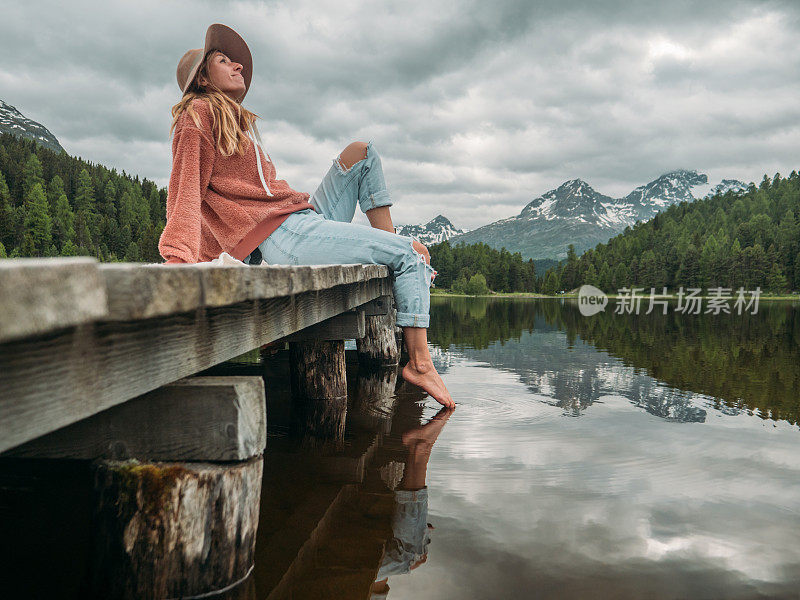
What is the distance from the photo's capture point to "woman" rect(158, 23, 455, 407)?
141 inches

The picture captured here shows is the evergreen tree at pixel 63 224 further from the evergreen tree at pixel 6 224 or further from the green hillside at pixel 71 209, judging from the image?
the evergreen tree at pixel 6 224

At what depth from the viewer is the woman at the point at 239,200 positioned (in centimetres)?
357

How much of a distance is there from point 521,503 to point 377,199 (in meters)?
3.07

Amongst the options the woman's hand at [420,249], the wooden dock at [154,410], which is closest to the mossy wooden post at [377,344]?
the woman's hand at [420,249]

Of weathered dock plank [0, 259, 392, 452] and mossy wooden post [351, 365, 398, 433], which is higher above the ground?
weathered dock plank [0, 259, 392, 452]

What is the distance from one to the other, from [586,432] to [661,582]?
109 inches

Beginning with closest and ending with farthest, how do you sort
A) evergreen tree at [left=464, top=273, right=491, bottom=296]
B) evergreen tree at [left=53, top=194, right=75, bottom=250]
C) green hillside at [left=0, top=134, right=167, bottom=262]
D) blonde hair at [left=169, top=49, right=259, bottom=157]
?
blonde hair at [left=169, top=49, right=259, bottom=157] → green hillside at [left=0, top=134, right=167, bottom=262] → evergreen tree at [left=53, top=194, right=75, bottom=250] → evergreen tree at [left=464, top=273, right=491, bottom=296]

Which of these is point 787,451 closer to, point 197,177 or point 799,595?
point 799,595

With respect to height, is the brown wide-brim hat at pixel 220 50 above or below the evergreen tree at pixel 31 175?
below

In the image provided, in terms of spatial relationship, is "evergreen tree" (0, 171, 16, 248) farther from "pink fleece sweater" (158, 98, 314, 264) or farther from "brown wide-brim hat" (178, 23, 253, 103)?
"pink fleece sweater" (158, 98, 314, 264)

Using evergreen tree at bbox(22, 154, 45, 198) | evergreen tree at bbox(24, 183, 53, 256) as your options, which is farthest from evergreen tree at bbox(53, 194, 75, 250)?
evergreen tree at bbox(22, 154, 45, 198)

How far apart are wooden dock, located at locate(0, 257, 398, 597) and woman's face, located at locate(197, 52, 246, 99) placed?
2.28m

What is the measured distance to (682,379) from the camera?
845 centimetres

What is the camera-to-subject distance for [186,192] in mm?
3422
